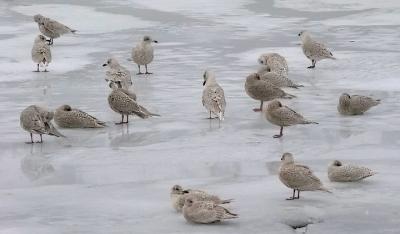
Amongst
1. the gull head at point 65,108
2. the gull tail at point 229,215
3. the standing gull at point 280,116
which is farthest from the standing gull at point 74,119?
the gull tail at point 229,215

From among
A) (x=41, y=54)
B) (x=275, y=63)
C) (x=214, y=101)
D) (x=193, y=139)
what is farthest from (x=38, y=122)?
(x=41, y=54)

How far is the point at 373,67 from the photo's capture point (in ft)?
53.6

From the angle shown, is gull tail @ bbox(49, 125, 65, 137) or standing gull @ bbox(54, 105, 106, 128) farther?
standing gull @ bbox(54, 105, 106, 128)

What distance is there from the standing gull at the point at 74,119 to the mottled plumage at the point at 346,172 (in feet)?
12.3

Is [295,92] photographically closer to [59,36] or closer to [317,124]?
[317,124]

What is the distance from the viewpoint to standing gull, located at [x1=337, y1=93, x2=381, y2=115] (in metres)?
12.4

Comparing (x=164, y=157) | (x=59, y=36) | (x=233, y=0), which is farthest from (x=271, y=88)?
(x=233, y=0)

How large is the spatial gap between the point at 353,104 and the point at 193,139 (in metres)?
2.42

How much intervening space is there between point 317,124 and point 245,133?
983 mm

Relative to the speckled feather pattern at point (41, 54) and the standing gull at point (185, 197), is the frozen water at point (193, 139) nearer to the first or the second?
the standing gull at point (185, 197)

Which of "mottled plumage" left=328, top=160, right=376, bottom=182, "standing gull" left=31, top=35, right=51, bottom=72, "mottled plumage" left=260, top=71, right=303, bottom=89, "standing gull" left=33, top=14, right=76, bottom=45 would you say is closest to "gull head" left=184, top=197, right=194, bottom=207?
"mottled plumage" left=328, top=160, right=376, bottom=182

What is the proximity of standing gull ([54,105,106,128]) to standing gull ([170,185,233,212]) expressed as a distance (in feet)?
12.0

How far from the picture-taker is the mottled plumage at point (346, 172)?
360 inches

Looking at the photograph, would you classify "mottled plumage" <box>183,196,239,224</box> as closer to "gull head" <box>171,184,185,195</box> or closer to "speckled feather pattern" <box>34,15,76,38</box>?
"gull head" <box>171,184,185,195</box>
